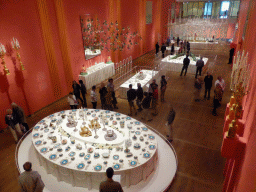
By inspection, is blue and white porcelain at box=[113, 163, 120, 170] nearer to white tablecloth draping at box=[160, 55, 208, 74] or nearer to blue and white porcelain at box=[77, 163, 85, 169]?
blue and white porcelain at box=[77, 163, 85, 169]

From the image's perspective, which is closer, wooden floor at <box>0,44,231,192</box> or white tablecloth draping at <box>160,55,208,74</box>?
wooden floor at <box>0,44,231,192</box>

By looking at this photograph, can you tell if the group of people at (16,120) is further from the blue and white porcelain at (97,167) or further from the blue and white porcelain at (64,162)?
the blue and white porcelain at (97,167)

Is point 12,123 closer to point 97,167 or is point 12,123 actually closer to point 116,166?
point 97,167

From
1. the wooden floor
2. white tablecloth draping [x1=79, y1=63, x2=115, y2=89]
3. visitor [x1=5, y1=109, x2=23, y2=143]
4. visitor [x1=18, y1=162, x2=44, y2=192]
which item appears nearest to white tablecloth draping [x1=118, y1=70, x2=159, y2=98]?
the wooden floor

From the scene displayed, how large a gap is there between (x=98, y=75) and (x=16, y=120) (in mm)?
5684

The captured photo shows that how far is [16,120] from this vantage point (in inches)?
250

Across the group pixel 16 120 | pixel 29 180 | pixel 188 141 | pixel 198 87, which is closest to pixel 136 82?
pixel 198 87

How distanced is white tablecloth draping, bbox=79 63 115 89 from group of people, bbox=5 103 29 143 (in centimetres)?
432

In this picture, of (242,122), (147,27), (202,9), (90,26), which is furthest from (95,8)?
(202,9)

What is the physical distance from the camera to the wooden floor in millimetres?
4992

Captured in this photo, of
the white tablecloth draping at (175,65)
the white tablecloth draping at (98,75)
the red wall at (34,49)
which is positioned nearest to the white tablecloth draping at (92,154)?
the red wall at (34,49)

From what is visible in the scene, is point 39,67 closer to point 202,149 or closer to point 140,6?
point 202,149

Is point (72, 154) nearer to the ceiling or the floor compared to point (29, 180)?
nearer to the floor

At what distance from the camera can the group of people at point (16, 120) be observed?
6074mm
